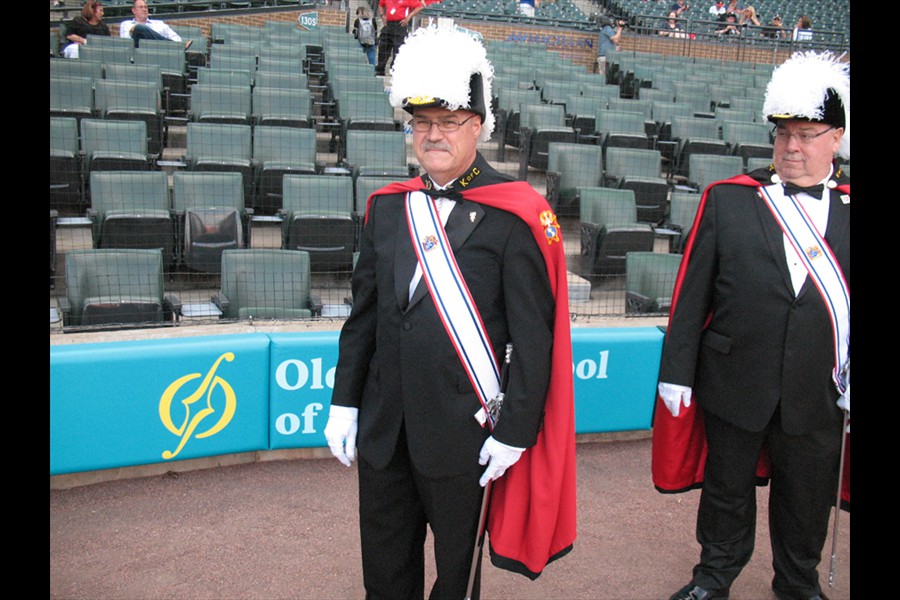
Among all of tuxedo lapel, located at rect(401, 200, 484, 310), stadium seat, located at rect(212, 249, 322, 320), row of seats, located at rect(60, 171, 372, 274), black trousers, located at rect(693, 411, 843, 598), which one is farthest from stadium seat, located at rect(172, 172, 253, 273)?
black trousers, located at rect(693, 411, 843, 598)

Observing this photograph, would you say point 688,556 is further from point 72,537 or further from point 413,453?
point 72,537

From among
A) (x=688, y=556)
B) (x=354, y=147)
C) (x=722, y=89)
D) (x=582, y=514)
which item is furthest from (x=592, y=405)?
(x=722, y=89)

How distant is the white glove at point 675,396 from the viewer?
10.1 feet

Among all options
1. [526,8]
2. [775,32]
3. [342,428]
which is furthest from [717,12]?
Answer: [342,428]

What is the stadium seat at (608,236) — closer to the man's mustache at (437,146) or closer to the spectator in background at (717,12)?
the man's mustache at (437,146)

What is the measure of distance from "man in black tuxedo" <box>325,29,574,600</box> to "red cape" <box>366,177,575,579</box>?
1cm

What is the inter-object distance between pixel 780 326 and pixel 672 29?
50.6 ft

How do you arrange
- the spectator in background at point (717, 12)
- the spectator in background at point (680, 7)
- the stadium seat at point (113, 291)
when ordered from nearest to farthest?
the stadium seat at point (113, 291) → the spectator in background at point (680, 7) → the spectator in background at point (717, 12)

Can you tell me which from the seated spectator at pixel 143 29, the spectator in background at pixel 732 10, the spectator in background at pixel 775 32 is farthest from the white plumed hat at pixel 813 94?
the spectator in background at pixel 732 10

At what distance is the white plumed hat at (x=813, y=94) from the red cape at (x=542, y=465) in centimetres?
97

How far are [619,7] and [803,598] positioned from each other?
17.1 m

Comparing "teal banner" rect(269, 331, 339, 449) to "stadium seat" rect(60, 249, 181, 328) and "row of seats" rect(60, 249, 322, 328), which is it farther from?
"stadium seat" rect(60, 249, 181, 328)

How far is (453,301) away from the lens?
2488 mm

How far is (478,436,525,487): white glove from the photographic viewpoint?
248 centimetres
